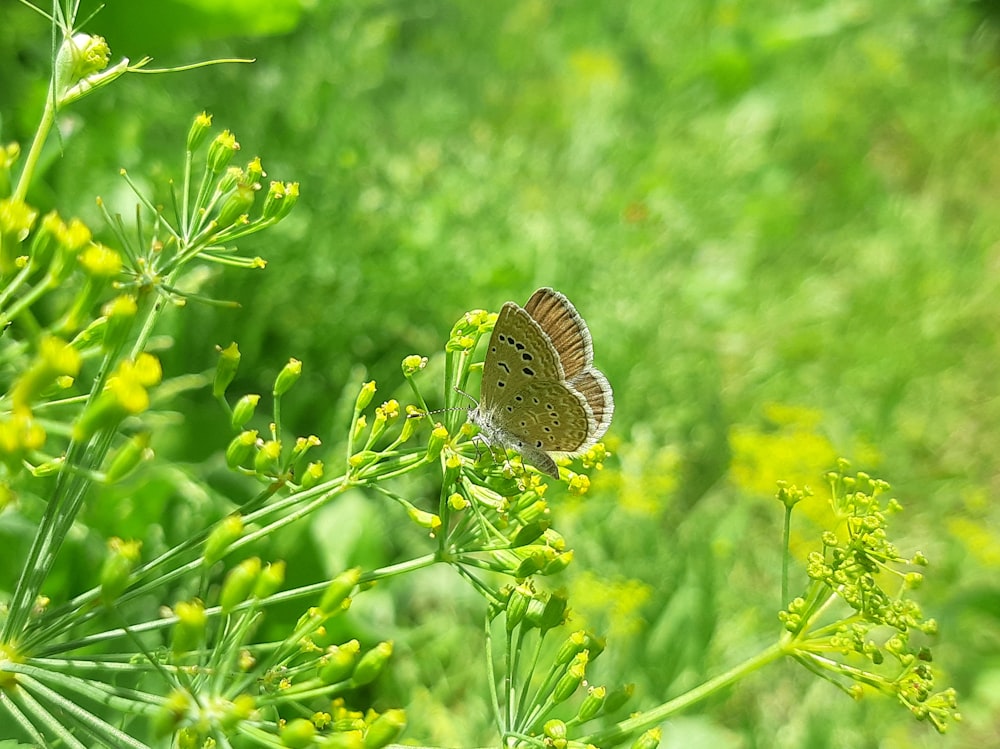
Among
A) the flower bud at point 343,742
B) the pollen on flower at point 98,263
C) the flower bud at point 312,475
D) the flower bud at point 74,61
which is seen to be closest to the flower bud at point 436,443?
the flower bud at point 312,475

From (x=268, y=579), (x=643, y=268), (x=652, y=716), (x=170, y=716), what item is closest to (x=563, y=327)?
(x=652, y=716)

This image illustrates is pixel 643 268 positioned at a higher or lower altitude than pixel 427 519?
higher

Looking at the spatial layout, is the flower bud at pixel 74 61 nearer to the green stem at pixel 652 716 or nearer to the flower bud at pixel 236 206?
the flower bud at pixel 236 206

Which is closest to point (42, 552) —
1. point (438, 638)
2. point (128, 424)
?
point (128, 424)

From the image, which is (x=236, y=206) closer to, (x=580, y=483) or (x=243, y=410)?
(x=243, y=410)

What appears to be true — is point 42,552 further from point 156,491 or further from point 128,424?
point 128,424

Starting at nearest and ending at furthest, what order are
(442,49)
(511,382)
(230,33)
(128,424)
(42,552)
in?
(42,552)
(511,382)
(128,424)
(230,33)
(442,49)
